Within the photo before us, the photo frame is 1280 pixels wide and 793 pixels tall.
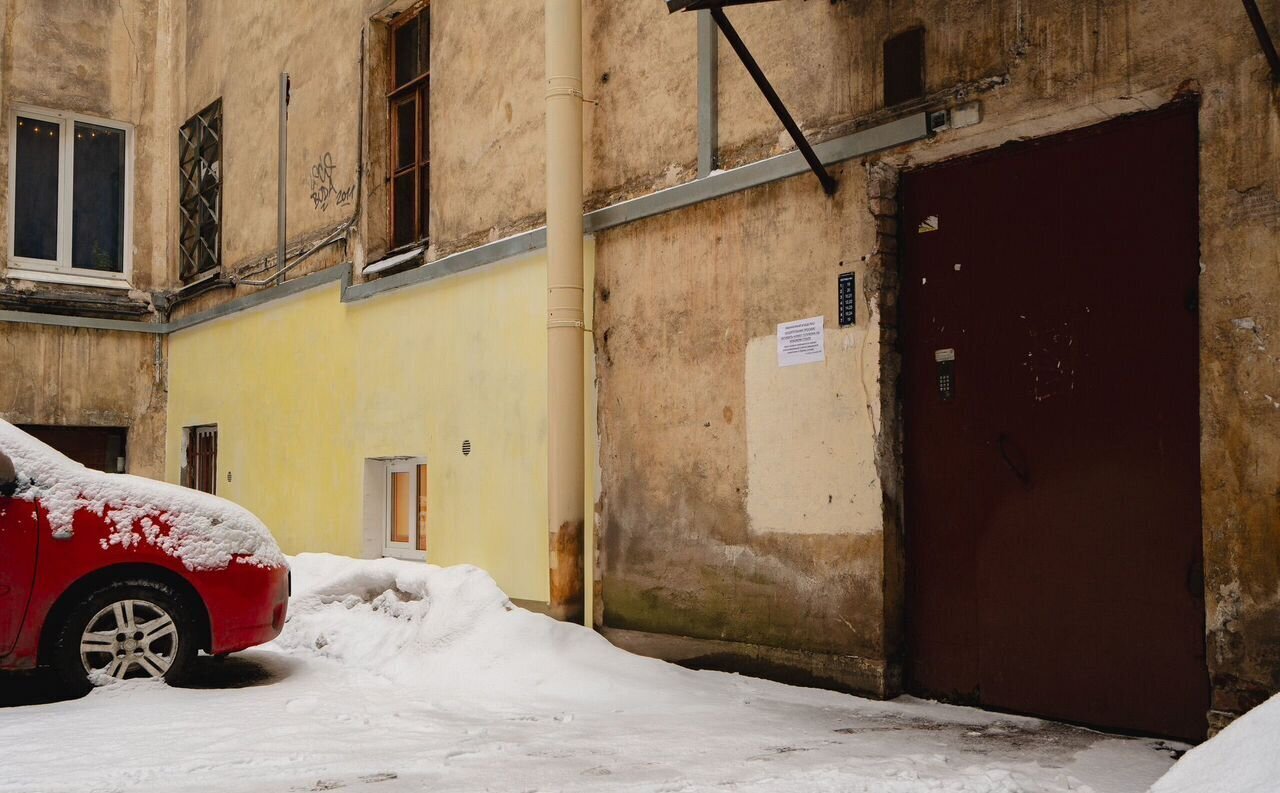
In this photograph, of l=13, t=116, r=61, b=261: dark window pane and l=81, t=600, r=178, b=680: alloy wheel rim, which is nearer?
l=81, t=600, r=178, b=680: alloy wheel rim

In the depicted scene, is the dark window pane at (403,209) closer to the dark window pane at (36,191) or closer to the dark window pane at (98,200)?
the dark window pane at (98,200)

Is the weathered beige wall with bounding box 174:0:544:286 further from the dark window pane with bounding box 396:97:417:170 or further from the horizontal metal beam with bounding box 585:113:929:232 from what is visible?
the horizontal metal beam with bounding box 585:113:929:232

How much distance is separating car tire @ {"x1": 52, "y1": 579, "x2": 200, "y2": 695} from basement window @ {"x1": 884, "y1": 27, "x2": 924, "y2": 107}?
14.9 ft

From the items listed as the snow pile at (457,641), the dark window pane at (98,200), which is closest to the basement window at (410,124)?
the snow pile at (457,641)

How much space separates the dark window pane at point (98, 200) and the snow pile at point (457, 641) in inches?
295

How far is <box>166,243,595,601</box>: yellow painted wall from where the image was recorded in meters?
8.40

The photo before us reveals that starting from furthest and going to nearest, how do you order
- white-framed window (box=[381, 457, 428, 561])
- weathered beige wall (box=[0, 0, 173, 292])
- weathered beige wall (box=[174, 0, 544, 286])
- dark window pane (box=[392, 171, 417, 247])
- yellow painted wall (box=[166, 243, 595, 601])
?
weathered beige wall (box=[0, 0, 173, 292]) < dark window pane (box=[392, 171, 417, 247]) < white-framed window (box=[381, 457, 428, 561]) < weathered beige wall (box=[174, 0, 544, 286]) < yellow painted wall (box=[166, 243, 595, 601])

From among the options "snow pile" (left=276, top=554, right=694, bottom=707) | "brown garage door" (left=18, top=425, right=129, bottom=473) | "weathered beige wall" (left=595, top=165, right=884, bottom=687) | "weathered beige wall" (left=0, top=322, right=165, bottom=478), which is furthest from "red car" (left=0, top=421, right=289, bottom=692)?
"brown garage door" (left=18, top=425, right=129, bottom=473)

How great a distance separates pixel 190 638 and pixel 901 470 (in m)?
3.80

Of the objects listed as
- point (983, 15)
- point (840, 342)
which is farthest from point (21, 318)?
Result: point (983, 15)

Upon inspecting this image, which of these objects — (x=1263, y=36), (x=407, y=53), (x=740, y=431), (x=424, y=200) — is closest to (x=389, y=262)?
(x=424, y=200)

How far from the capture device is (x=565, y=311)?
7801mm

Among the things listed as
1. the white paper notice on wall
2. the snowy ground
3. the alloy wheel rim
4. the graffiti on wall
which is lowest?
the snowy ground

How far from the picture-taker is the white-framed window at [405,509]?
9.83 m
